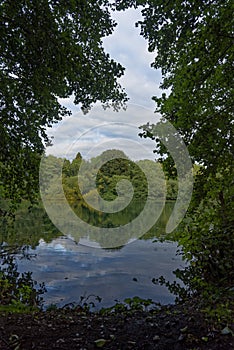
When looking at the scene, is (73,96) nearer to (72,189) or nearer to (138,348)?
(138,348)

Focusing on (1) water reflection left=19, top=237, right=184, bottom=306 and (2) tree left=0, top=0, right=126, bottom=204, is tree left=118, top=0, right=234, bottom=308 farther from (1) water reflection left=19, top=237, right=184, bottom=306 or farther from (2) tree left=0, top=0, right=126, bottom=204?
(1) water reflection left=19, top=237, right=184, bottom=306

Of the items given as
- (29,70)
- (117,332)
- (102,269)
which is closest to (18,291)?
(102,269)

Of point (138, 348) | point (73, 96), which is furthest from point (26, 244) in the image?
point (138, 348)

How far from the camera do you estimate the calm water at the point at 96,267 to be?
4.91 meters

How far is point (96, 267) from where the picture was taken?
6.60 metres

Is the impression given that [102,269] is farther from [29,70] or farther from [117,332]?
[29,70]

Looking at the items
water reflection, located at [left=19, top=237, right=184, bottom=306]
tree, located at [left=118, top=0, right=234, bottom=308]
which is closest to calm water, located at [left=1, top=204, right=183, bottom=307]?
water reflection, located at [left=19, top=237, right=184, bottom=306]

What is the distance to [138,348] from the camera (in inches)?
91.4

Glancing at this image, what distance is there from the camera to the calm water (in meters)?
4.91

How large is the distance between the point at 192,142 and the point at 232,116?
383mm

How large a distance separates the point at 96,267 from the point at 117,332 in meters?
→ 3.97

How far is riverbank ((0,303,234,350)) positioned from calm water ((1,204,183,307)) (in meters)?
1.39

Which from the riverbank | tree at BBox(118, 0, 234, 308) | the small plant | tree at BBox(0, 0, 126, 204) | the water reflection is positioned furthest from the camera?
the water reflection

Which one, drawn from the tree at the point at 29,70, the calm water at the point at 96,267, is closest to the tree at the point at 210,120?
the tree at the point at 29,70
